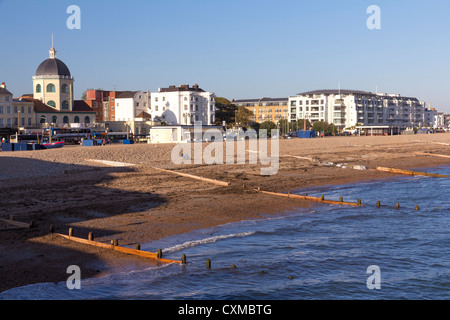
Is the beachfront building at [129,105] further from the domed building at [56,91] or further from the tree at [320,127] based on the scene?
the tree at [320,127]

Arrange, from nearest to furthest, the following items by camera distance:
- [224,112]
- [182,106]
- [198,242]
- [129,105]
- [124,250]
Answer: [124,250], [198,242], [182,106], [129,105], [224,112]

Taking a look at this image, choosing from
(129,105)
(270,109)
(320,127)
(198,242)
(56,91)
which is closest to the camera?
(198,242)

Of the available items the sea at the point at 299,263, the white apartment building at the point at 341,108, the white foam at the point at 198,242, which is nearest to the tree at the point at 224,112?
the white apartment building at the point at 341,108

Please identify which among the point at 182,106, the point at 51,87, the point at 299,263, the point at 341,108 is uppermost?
the point at 51,87

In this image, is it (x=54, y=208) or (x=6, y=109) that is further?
(x=6, y=109)

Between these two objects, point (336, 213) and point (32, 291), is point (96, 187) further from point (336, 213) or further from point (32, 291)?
point (32, 291)

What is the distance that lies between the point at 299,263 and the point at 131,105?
332 ft

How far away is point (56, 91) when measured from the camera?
9756 centimetres

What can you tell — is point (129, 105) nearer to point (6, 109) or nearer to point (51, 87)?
point (51, 87)

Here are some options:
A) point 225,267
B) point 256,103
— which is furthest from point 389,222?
point 256,103

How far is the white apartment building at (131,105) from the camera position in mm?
111562

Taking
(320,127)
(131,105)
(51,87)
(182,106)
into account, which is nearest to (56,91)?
(51,87)

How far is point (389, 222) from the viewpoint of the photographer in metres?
20.3

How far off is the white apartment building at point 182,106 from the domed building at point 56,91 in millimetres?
16775
